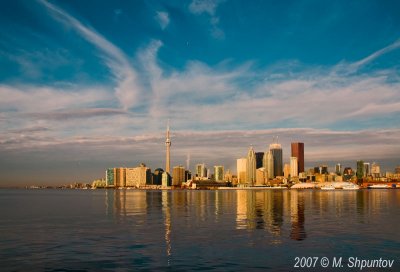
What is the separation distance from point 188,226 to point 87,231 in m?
18.0

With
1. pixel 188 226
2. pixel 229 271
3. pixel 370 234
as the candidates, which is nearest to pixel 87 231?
pixel 188 226

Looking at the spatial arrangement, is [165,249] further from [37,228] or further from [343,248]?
[37,228]

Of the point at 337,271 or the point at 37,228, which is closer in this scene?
the point at 337,271

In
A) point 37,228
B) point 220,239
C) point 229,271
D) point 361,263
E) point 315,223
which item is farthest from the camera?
point 315,223

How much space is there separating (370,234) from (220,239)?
24474 mm

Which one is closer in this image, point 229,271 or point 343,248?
point 229,271

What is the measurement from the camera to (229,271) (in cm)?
3984

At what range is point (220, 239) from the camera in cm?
5834

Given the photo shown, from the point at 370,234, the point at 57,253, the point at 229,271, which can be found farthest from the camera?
the point at 370,234

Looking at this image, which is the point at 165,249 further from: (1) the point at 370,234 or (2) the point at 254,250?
(1) the point at 370,234

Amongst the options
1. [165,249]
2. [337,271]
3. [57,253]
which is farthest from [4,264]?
[337,271]

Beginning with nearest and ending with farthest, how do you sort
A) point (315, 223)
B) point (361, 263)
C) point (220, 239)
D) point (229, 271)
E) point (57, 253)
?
1. point (229, 271)
2. point (361, 263)
3. point (57, 253)
4. point (220, 239)
5. point (315, 223)

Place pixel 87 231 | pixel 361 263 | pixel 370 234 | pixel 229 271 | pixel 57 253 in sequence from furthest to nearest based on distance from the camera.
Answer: pixel 87 231, pixel 370 234, pixel 57 253, pixel 361 263, pixel 229 271

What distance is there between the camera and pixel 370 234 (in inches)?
2502
